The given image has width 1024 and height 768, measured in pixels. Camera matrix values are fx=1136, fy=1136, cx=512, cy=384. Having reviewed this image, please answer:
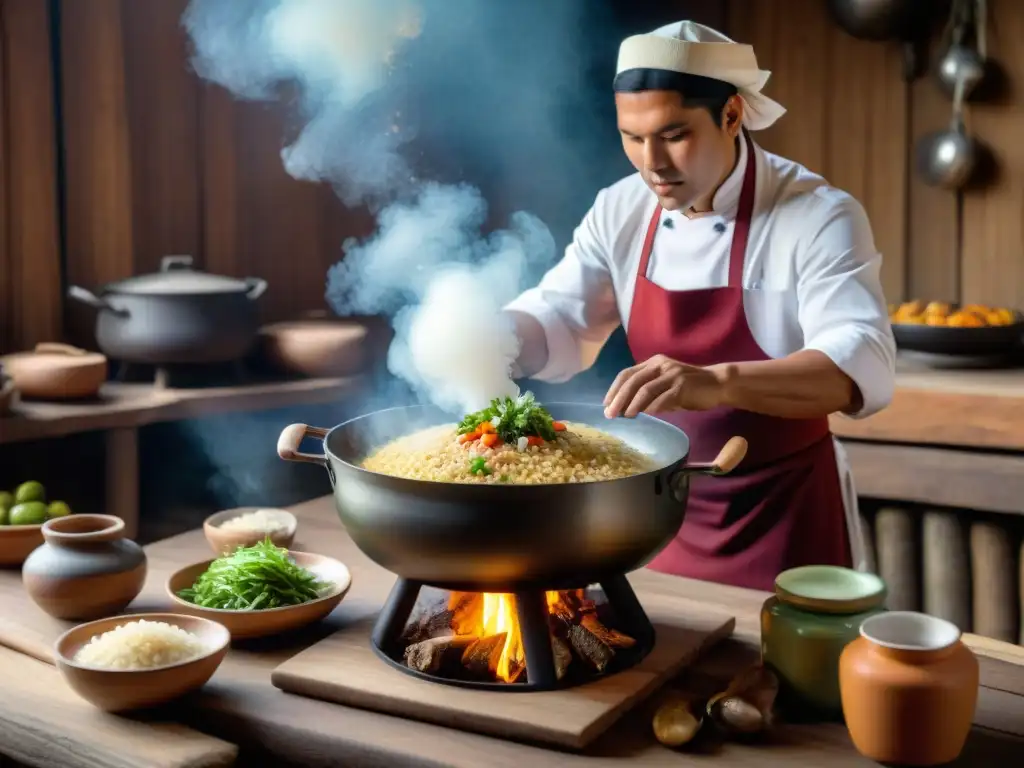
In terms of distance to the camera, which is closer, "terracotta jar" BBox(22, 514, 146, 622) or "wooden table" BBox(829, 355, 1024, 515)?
"terracotta jar" BBox(22, 514, 146, 622)

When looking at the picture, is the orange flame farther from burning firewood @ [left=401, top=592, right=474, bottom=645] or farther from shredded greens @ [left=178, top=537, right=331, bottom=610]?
shredded greens @ [left=178, top=537, right=331, bottom=610]

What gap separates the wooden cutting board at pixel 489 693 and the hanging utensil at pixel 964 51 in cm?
332

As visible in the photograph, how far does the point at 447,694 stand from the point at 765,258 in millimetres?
1329

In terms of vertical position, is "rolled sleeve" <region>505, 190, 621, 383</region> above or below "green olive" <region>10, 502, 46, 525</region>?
above

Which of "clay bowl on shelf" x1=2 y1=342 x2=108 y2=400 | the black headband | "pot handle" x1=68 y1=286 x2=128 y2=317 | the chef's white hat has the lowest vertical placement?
"clay bowl on shelf" x1=2 y1=342 x2=108 y2=400

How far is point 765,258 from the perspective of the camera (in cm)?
251

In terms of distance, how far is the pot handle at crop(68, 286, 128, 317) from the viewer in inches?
129

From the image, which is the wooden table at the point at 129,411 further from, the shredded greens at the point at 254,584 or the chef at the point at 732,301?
the shredded greens at the point at 254,584

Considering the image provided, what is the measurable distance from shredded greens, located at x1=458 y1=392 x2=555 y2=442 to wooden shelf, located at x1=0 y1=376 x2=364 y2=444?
163 centimetres

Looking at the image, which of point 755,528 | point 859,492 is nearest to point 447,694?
point 755,528

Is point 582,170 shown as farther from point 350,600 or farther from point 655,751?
point 655,751

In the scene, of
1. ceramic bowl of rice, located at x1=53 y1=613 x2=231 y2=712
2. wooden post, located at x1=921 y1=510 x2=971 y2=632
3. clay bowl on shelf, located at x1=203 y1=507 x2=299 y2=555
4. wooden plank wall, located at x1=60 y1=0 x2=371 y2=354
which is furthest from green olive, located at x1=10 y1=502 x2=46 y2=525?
wooden post, located at x1=921 y1=510 x2=971 y2=632

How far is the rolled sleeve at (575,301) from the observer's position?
9.00ft

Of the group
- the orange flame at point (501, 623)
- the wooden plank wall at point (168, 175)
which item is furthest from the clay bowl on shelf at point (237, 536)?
the wooden plank wall at point (168, 175)
